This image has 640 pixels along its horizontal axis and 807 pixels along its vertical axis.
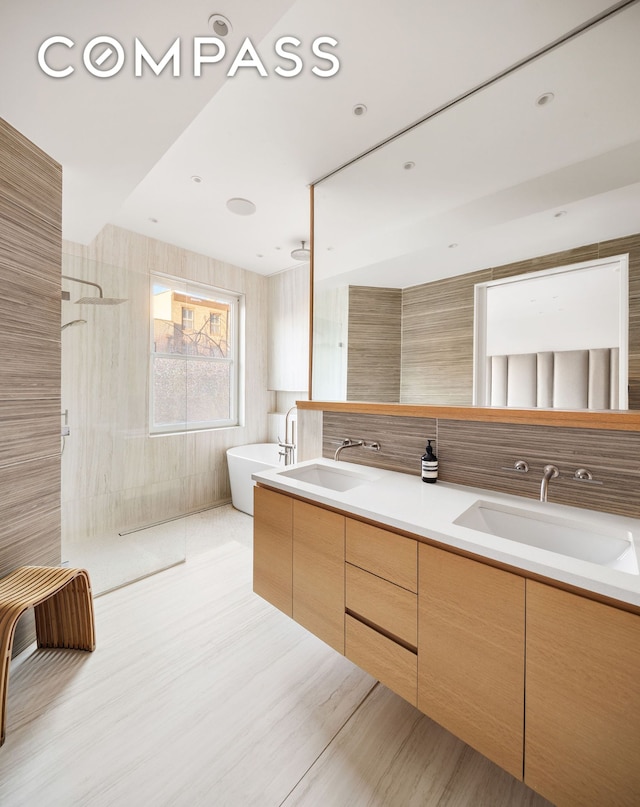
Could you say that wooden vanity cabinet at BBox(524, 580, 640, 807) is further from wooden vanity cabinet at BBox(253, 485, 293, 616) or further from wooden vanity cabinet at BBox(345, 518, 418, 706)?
wooden vanity cabinet at BBox(253, 485, 293, 616)

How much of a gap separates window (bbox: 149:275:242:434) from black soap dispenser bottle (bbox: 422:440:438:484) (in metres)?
1.93

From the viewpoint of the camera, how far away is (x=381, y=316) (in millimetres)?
1696

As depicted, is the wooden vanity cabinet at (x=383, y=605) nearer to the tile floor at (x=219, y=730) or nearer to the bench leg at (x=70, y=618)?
the tile floor at (x=219, y=730)

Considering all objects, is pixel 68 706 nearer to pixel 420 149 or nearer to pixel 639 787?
pixel 639 787

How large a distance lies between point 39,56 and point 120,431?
191cm

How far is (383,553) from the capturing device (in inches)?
45.9

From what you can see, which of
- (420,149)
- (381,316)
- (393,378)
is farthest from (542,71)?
(393,378)

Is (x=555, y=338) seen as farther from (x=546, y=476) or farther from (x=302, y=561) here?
(x=302, y=561)

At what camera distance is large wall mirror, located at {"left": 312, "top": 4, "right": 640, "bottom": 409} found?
1.14 meters

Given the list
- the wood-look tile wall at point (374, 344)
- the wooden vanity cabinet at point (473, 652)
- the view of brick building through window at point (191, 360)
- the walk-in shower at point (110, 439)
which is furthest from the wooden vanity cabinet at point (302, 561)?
the view of brick building through window at point (191, 360)

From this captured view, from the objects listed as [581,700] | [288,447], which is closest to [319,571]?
[581,700]

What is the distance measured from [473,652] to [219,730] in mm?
969

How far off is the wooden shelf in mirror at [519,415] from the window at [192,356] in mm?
1566

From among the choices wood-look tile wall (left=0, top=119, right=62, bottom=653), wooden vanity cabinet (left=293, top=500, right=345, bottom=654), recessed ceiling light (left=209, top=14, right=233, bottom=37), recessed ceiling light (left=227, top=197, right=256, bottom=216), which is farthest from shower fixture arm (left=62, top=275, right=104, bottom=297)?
wooden vanity cabinet (left=293, top=500, right=345, bottom=654)
